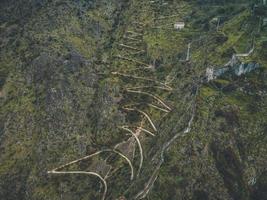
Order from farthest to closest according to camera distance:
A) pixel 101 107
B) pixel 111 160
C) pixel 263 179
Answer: pixel 101 107, pixel 111 160, pixel 263 179

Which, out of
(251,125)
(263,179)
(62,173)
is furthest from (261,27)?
(62,173)

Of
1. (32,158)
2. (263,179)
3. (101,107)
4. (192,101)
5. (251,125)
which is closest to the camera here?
(263,179)

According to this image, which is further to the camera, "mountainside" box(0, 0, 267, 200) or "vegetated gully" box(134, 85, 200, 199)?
"vegetated gully" box(134, 85, 200, 199)

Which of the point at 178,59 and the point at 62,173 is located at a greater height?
the point at 178,59

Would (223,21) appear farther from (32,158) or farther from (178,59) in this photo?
(32,158)

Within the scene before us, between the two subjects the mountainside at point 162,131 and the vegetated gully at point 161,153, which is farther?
the vegetated gully at point 161,153

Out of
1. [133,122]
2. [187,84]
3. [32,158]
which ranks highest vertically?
[187,84]

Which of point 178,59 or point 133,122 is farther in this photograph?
point 178,59

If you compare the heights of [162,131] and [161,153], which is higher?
[161,153]

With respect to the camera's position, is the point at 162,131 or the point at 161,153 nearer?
the point at 161,153
